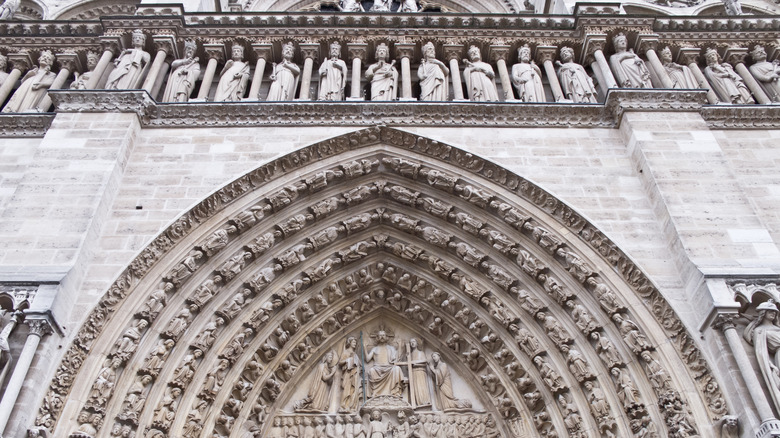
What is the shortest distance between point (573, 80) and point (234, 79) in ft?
15.1

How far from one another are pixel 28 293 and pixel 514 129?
5723 mm

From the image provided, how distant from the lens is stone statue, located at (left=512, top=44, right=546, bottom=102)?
9.12 m

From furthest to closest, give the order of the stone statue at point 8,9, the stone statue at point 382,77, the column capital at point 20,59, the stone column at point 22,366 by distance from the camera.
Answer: the stone statue at point 8,9 → the column capital at point 20,59 → the stone statue at point 382,77 → the stone column at point 22,366

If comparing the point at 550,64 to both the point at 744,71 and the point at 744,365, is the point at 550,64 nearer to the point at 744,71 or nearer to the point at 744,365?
the point at 744,71

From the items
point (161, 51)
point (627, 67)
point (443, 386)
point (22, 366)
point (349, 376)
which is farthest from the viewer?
point (161, 51)

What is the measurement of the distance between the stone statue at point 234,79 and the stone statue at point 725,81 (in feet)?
21.4

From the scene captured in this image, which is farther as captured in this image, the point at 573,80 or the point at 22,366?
the point at 573,80

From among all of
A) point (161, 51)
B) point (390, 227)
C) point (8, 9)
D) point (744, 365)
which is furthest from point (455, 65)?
point (8, 9)

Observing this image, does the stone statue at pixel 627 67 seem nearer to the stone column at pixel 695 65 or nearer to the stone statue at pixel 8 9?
the stone column at pixel 695 65

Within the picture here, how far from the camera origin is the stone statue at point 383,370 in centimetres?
815

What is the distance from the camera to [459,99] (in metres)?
8.95

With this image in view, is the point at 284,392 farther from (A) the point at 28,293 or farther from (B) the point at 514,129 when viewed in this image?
(B) the point at 514,129

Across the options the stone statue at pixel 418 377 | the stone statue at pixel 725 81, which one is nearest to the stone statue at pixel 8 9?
the stone statue at pixel 418 377

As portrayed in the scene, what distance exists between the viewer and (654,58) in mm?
9562
